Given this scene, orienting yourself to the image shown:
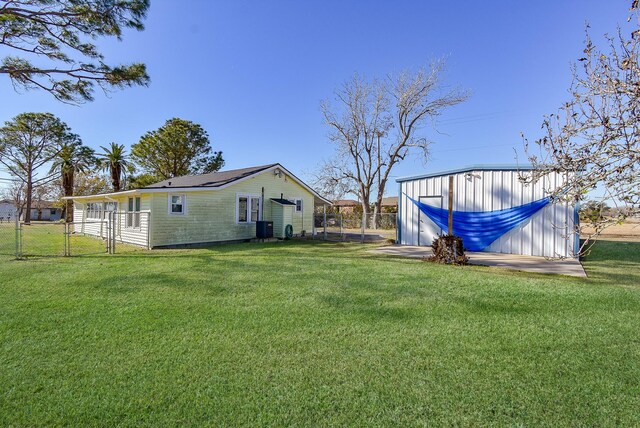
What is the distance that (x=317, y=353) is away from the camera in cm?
296

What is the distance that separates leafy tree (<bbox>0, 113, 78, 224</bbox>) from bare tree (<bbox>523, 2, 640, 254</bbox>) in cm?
4365

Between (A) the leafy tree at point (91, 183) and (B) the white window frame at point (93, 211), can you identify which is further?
(A) the leafy tree at point (91, 183)

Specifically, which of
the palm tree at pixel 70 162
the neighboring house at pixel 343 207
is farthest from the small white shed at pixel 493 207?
the palm tree at pixel 70 162

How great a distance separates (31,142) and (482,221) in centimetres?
4380

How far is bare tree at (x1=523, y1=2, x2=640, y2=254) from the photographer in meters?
1.93

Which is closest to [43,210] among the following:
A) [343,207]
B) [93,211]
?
[93,211]

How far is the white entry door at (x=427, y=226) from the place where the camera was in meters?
11.7

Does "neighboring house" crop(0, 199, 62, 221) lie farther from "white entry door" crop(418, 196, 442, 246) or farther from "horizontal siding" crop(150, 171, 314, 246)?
"white entry door" crop(418, 196, 442, 246)

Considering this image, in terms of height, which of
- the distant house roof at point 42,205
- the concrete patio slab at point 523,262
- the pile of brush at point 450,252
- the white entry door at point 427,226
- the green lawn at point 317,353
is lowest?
the green lawn at point 317,353

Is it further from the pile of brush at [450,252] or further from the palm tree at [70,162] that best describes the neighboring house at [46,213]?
the pile of brush at [450,252]

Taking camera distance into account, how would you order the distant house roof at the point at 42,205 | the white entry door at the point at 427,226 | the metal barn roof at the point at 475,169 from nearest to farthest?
the metal barn roof at the point at 475,169 < the white entry door at the point at 427,226 < the distant house roof at the point at 42,205

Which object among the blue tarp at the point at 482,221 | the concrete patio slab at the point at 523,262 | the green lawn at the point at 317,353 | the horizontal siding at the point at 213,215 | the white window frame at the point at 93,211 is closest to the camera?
the green lawn at the point at 317,353

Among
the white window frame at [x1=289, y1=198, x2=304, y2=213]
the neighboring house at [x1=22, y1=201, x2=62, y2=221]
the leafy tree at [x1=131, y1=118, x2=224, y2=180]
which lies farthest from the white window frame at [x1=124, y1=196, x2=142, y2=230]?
the neighboring house at [x1=22, y1=201, x2=62, y2=221]

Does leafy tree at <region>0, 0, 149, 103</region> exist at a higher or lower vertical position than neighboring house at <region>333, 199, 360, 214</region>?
higher
